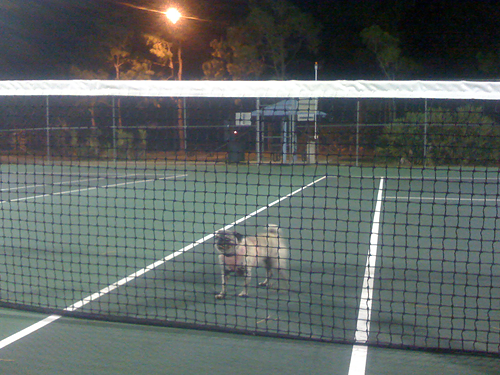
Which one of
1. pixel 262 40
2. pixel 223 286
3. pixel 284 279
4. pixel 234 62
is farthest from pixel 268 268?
pixel 262 40

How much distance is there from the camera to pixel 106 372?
353 cm

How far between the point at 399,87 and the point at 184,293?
102 inches

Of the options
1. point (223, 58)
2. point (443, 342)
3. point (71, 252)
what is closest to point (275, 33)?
point (223, 58)

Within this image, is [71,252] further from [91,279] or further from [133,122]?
[133,122]

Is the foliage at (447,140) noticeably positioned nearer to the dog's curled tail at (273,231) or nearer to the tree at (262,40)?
the dog's curled tail at (273,231)

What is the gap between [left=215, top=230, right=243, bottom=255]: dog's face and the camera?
15.8 ft

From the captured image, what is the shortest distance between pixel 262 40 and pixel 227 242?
75.9ft

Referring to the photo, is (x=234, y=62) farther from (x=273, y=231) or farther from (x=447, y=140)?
(x=273, y=231)

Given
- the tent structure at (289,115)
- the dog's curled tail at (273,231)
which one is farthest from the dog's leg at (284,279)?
the tent structure at (289,115)

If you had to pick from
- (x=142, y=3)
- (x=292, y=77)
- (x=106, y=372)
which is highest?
(x=142, y=3)

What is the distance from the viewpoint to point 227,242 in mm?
4805

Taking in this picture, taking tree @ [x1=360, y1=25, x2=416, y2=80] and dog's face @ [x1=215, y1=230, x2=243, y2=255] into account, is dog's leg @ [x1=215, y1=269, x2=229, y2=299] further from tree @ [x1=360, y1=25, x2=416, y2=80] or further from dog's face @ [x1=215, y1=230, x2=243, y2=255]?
tree @ [x1=360, y1=25, x2=416, y2=80]

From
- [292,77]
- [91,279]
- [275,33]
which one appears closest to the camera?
[91,279]

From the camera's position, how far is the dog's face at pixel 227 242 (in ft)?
15.8
